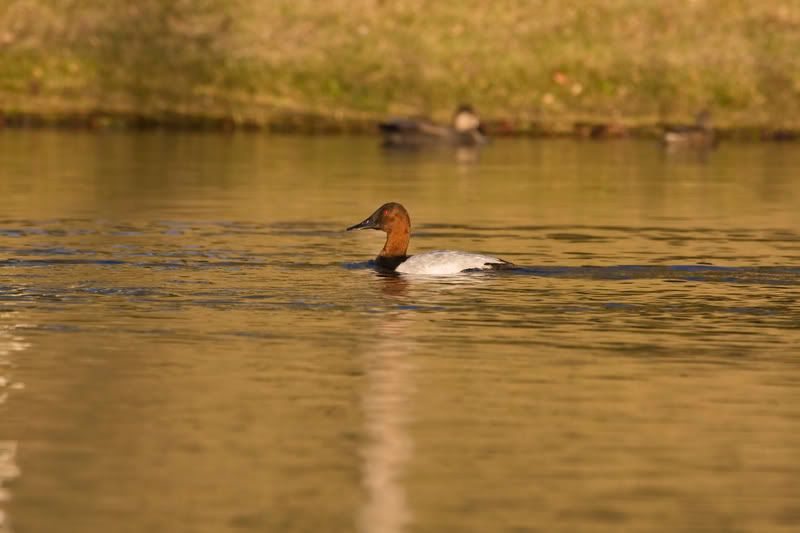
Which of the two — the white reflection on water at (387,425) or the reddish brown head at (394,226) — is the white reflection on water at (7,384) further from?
the reddish brown head at (394,226)

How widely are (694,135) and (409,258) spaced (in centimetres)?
3488

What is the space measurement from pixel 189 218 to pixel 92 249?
19.9ft

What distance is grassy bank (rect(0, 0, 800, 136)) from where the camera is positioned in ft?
217

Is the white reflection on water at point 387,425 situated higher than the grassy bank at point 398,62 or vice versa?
the grassy bank at point 398,62

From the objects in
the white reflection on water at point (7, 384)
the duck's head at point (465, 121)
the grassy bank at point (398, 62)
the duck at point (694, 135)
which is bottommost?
the duck at point (694, 135)

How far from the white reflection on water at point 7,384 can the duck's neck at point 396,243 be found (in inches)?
Answer: 264

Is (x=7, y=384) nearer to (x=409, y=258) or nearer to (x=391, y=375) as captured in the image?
(x=391, y=375)

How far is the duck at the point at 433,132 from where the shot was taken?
58.8 metres

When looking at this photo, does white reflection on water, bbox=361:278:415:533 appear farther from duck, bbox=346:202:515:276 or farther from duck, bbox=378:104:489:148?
duck, bbox=378:104:489:148

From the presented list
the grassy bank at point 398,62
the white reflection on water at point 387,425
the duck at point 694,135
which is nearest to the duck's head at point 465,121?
the duck at point 694,135

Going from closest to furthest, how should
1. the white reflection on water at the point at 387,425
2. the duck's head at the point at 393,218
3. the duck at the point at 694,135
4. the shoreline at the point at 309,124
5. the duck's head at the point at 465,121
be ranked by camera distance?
1. the white reflection on water at the point at 387,425
2. the duck's head at the point at 393,218
3. the duck at the point at 694,135
4. the duck's head at the point at 465,121
5. the shoreline at the point at 309,124

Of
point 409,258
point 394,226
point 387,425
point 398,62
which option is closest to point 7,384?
point 387,425

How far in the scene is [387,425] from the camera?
15.0m

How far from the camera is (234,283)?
24.0m
